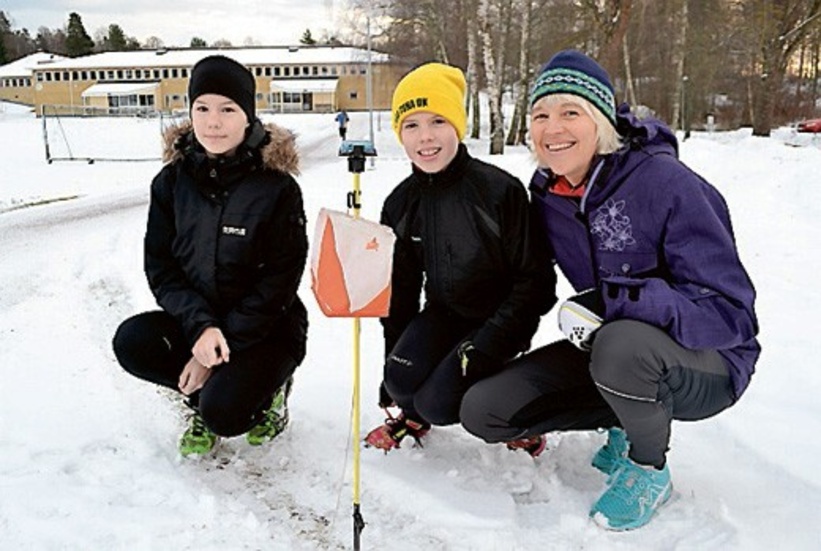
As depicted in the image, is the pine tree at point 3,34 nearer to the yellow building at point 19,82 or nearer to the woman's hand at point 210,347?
the yellow building at point 19,82

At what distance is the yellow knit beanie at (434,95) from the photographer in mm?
2875

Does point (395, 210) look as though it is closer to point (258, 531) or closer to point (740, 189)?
point (258, 531)

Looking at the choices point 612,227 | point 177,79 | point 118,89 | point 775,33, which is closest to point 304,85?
point 177,79

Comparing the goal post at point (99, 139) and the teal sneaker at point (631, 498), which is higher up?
the goal post at point (99, 139)

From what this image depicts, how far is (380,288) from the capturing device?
2471 millimetres

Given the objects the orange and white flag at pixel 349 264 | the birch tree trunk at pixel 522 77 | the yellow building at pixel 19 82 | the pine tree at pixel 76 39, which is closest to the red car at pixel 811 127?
the birch tree trunk at pixel 522 77

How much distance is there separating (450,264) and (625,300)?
0.82 metres

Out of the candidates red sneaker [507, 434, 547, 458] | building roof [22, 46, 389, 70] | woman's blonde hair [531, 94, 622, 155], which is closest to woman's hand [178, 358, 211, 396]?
red sneaker [507, 434, 547, 458]

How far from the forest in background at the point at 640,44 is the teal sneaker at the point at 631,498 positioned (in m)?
11.3

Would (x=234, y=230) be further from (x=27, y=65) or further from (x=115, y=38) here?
(x=115, y=38)

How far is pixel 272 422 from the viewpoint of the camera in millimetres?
3137

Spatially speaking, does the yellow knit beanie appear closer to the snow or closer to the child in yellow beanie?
the child in yellow beanie

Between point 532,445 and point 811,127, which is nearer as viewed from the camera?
point 532,445

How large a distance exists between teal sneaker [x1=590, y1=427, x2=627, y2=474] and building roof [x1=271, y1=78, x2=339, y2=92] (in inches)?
2320
